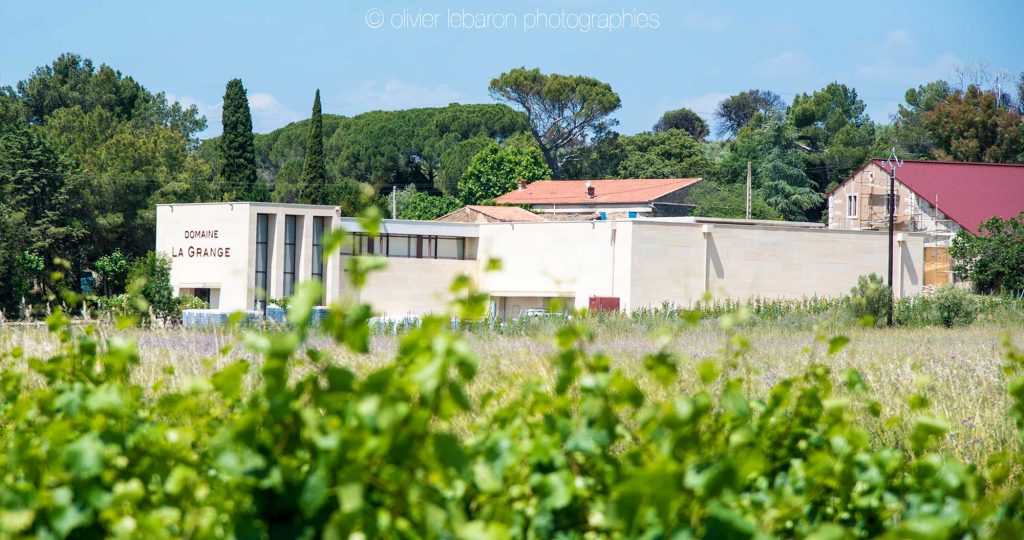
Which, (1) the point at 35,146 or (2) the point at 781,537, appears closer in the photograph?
(2) the point at 781,537

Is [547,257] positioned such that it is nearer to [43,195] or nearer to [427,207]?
[43,195]

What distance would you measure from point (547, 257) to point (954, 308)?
1515 centimetres

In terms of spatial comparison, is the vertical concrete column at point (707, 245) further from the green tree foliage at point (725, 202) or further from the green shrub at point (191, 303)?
the green tree foliage at point (725, 202)

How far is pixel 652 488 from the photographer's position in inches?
79.8

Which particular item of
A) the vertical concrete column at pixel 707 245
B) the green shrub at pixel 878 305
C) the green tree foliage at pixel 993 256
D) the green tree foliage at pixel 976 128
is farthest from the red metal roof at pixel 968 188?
the green shrub at pixel 878 305

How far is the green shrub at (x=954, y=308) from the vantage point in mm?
28266

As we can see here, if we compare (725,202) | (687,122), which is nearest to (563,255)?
(725,202)

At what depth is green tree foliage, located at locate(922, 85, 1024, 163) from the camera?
203 ft

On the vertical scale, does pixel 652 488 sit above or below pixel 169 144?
below

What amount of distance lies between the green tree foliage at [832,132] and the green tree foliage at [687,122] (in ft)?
39.4

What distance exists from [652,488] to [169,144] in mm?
56029

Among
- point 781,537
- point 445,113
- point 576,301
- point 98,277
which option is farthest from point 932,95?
→ point 781,537

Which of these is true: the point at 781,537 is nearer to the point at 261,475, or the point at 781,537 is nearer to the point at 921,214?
the point at 261,475

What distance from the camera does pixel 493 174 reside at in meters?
72.2
